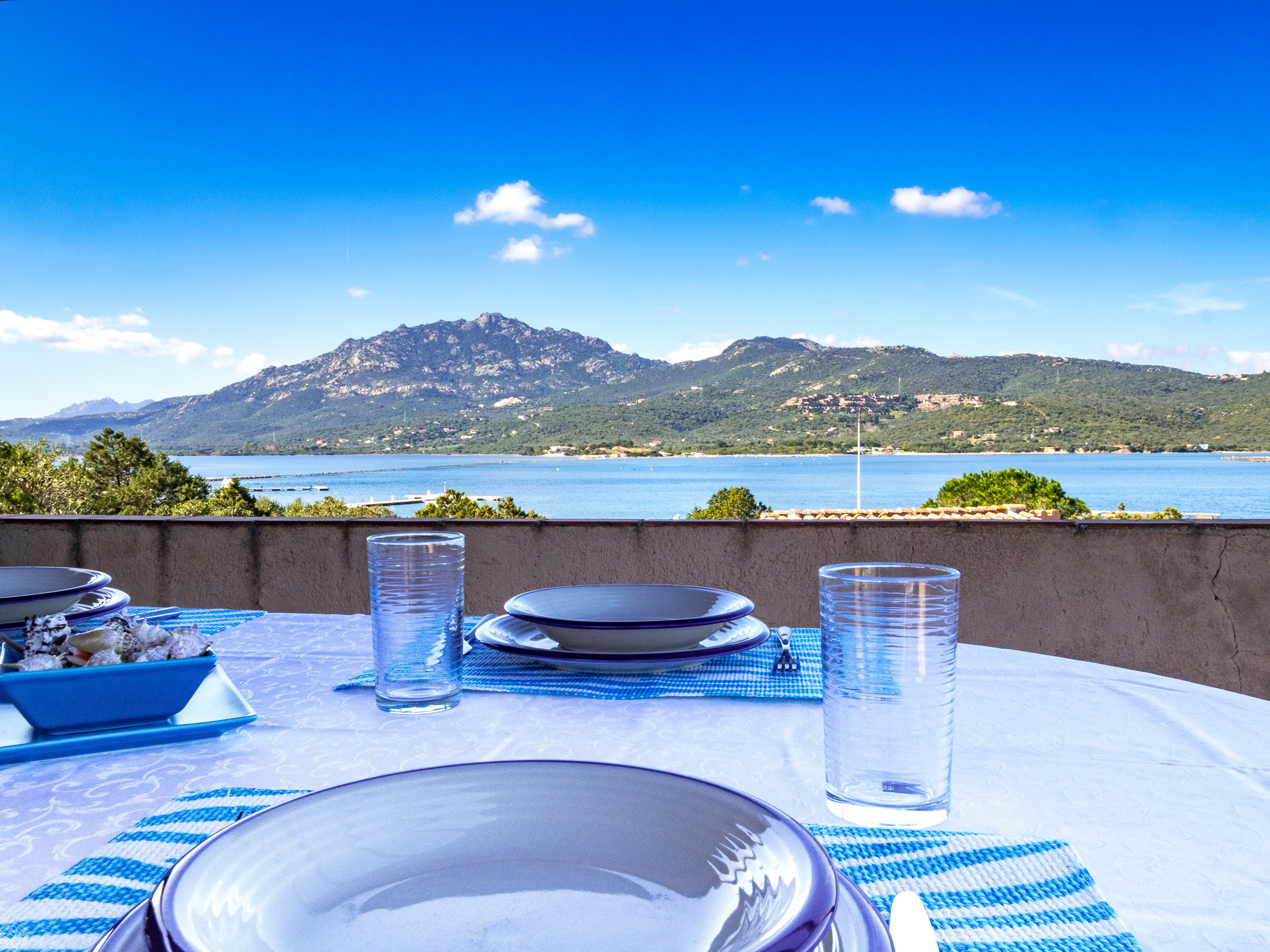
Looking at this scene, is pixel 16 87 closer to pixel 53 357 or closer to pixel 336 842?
pixel 336 842

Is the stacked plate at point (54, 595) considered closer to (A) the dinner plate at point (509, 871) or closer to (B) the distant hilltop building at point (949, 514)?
(A) the dinner plate at point (509, 871)

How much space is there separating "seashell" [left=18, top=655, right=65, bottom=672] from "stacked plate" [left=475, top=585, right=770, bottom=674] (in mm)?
412

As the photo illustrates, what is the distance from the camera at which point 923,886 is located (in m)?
0.43

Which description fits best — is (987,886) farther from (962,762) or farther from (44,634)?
(44,634)

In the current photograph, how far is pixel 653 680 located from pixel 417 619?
0.28 m

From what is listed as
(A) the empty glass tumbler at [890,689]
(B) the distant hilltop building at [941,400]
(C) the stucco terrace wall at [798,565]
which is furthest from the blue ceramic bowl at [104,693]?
(B) the distant hilltop building at [941,400]

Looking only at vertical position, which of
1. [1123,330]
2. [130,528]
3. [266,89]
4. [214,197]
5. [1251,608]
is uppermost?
[266,89]

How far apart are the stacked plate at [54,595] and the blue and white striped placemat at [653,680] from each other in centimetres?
36

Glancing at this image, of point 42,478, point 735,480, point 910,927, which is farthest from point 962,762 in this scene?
point 735,480

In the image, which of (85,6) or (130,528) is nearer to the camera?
(130,528)

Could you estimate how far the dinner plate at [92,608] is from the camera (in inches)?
37.9

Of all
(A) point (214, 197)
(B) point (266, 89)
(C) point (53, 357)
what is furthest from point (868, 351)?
(C) point (53, 357)

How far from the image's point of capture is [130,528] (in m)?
2.99

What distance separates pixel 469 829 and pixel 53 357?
112m
